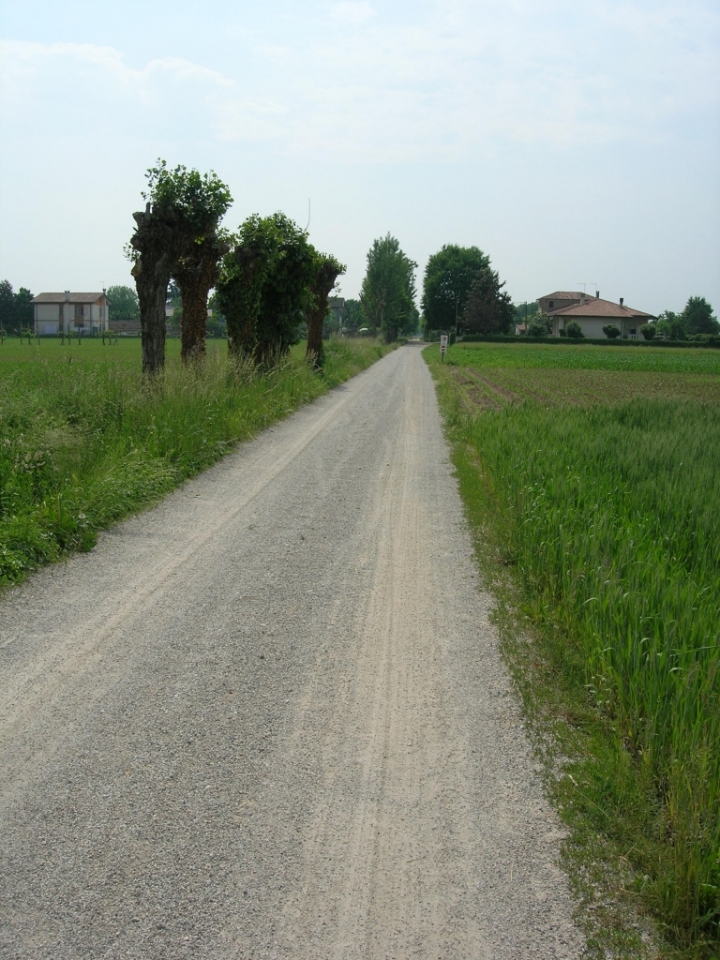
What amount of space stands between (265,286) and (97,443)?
1620 centimetres

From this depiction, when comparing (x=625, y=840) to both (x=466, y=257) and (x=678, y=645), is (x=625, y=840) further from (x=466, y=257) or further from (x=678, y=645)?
(x=466, y=257)

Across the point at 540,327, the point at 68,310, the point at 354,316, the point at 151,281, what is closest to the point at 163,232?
the point at 151,281

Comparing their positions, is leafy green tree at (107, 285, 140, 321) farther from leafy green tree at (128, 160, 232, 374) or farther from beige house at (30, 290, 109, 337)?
leafy green tree at (128, 160, 232, 374)

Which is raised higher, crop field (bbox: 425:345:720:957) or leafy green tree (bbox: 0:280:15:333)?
leafy green tree (bbox: 0:280:15:333)

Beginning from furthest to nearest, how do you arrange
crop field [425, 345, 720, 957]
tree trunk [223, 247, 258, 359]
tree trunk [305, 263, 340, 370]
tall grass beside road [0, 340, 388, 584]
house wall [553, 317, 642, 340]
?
house wall [553, 317, 642, 340]
tree trunk [305, 263, 340, 370]
tree trunk [223, 247, 258, 359]
tall grass beside road [0, 340, 388, 584]
crop field [425, 345, 720, 957]

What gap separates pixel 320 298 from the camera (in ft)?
125

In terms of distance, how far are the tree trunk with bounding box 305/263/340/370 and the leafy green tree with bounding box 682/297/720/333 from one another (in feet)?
386

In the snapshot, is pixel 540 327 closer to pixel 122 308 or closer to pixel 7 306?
pixel 7 306

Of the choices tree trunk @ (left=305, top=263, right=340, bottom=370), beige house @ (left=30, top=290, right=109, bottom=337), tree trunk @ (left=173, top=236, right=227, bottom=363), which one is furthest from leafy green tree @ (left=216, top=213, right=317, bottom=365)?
beige house @ (left=30, top=290, right=109, bottom=337)

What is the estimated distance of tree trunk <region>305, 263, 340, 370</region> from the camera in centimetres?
3319

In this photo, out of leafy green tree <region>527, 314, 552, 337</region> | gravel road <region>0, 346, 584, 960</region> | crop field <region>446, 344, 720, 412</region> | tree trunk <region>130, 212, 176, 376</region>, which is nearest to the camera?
gravel road <region>0, 346, 584, 960</region>

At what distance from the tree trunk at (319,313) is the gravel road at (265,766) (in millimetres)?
24458

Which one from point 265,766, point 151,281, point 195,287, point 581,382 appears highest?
point 195,287

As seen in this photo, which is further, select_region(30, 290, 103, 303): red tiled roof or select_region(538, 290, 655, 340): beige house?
select_region(30, 290, 103, 303): red tiled roof
